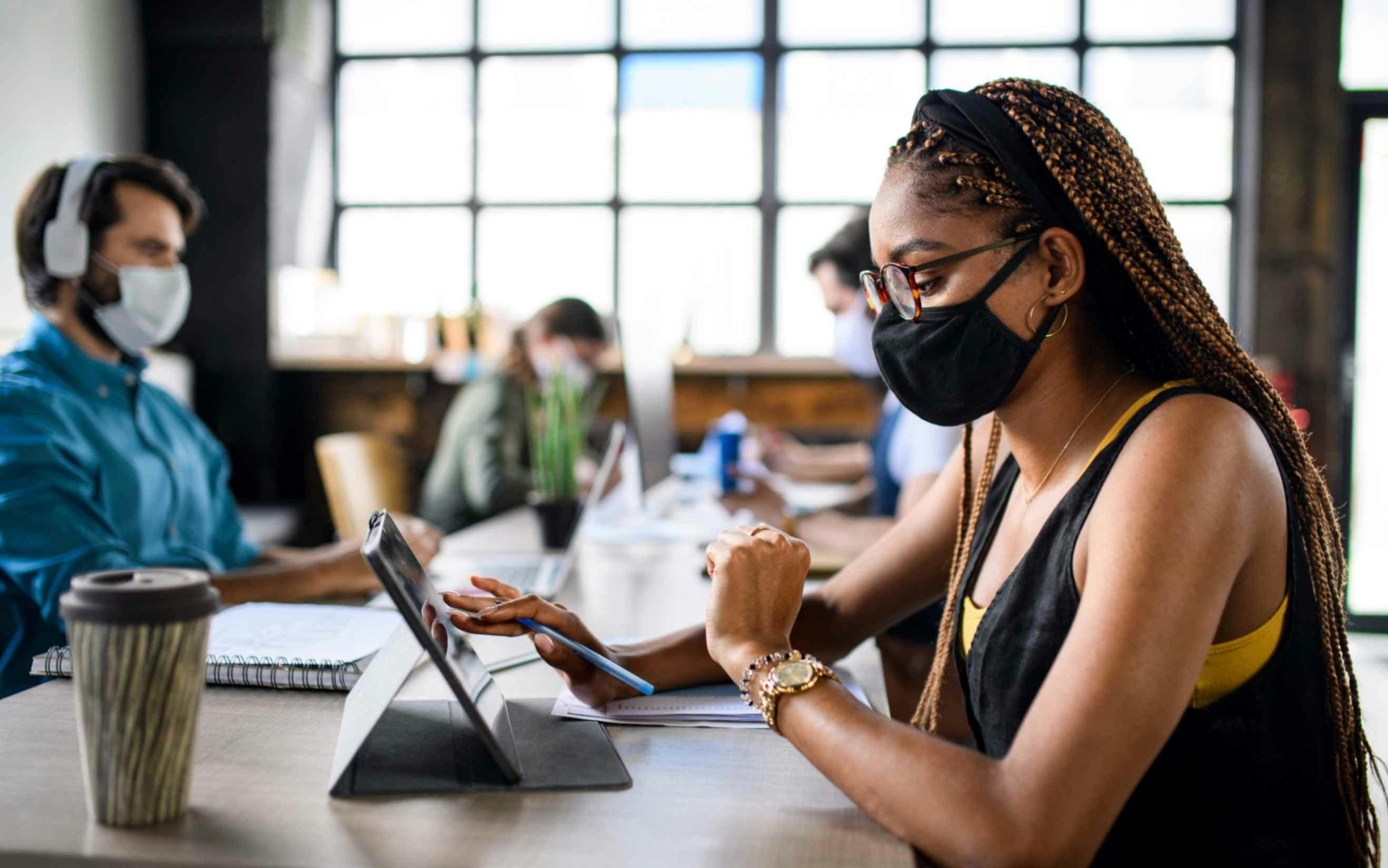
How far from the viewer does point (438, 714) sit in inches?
40.8

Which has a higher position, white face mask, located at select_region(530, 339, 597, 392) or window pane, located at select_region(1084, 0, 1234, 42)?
window pane, located at select_region(1084, 0, 1234, 42)

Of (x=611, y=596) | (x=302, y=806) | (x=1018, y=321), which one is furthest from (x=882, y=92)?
(x=302, y=806)

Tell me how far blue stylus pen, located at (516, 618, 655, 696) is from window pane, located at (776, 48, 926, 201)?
4150 mm

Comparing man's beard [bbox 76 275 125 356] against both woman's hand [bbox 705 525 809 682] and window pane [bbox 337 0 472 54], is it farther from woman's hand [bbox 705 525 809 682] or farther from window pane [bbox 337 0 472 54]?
window pane [bbox 337 0 472 54]

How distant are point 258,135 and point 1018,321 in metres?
4.50

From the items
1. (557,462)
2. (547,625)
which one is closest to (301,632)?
(547,625)

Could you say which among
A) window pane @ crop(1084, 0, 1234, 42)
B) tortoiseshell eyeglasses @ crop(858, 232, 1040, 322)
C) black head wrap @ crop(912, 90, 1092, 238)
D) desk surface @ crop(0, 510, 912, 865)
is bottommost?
desk surface @ crop(0, 510, 912, 865)

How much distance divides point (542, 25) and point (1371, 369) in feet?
13.2

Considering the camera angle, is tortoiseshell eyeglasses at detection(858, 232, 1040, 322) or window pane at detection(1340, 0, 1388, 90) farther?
window pane at detection(1340, 0, 1388, 90)

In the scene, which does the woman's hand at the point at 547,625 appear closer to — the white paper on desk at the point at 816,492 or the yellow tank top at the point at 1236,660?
the yellow tank top at the point at 1236,660

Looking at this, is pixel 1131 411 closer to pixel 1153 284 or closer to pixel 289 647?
pixel 1153 284

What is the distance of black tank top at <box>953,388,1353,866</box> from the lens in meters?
0.93

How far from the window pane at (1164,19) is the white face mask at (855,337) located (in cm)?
242

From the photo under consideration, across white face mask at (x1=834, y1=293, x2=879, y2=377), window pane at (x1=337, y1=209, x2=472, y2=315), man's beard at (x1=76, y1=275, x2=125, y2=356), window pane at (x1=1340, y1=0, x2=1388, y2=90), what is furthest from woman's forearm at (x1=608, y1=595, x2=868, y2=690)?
window pane at (x1=1340, y1=0, x2=1388, y2=90)
